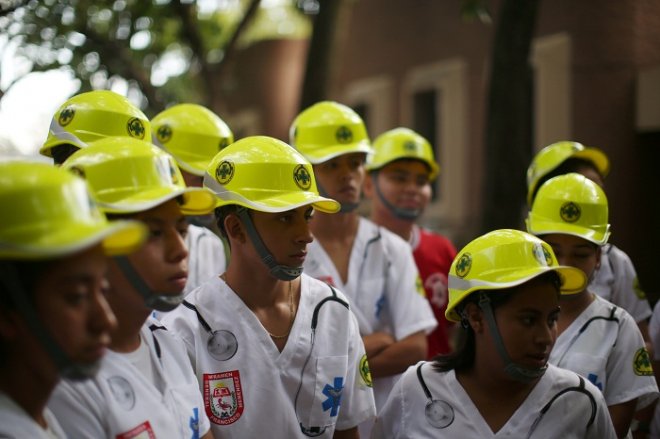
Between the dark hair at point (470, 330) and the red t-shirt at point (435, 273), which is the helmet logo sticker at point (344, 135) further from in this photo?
the dark hair at point (470, 330)

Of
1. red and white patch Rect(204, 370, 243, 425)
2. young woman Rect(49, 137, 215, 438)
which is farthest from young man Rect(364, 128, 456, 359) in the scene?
young woman Rect(49, 137, 215, 438)

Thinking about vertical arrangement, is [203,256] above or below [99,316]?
below

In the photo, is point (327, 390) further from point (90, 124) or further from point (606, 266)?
point (606, 266)

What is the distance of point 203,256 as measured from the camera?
5.12m

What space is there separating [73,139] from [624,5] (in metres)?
9.27

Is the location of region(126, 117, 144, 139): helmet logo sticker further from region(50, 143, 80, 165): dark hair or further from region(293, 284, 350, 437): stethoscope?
region(293, 284, 350, 437): stethoscope

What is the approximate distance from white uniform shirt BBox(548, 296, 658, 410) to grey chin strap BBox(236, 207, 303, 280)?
4.92 feet

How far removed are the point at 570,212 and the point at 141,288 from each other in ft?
8.43

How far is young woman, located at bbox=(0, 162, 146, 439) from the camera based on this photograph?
222 centimetres

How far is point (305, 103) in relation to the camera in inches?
399

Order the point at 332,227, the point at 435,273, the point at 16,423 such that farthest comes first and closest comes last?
the point at 435,273, the point at 332,227, the point at 16,423

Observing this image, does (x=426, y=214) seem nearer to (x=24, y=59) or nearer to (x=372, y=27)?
(x=372, y=27)

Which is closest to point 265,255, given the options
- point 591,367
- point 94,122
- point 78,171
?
point 78,171

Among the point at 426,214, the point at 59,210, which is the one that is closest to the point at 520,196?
the point at 59,210
